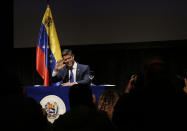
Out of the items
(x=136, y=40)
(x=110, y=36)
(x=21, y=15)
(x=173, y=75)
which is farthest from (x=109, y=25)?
(x=21, y=15)

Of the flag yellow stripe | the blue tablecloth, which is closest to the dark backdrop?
the flag yellow stripe

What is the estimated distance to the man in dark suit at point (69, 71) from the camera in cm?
512

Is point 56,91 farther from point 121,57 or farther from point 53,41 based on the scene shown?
point 121,57

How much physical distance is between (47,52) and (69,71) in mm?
603

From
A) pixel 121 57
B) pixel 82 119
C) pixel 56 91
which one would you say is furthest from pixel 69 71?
pixel 82 119

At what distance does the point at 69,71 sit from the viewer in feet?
17.3

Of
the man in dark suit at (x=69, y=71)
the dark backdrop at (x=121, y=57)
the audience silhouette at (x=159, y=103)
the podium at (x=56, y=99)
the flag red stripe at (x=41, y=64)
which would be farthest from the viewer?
the dark backdrop at (x=121, y=57)

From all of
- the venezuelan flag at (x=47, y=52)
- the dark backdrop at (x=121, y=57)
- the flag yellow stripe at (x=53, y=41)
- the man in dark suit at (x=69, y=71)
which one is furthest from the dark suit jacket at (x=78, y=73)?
the dark backdrop at (x=121, y=57)

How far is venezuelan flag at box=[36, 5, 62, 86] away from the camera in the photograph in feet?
17.9

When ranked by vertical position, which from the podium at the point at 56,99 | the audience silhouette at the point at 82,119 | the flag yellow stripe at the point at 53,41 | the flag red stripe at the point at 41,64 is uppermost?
the flag yellow stripe at the point at 53,41

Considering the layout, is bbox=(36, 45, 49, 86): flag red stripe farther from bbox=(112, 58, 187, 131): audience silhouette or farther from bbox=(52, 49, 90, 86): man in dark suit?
bbox=(112, 58, 187, 131): audience silhouette

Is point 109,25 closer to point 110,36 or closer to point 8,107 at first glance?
point 110,36

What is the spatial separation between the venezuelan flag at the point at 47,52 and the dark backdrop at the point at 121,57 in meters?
1.09

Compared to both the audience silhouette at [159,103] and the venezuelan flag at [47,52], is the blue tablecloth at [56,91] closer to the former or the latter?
the venezuelan flag at [47,52]
